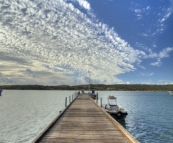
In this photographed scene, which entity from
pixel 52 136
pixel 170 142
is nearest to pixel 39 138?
pixel 52 136

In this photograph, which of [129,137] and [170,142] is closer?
[129,137]

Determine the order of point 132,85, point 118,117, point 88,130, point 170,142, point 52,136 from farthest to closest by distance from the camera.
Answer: point 132,85
point 118,117
point 170,142
point 88,130
point 52,136

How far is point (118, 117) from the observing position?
18859 millimetres

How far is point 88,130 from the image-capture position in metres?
8.38

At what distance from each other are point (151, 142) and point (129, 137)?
263 inches

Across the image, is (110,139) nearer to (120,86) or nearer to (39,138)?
(39,138)

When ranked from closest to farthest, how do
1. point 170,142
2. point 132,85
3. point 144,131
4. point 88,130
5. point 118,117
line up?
point 88,130 → point 170,142 → point 144,131 → point 118,117 → point 132,85

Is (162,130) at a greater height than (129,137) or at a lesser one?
lesser

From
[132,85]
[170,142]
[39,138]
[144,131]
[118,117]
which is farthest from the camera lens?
[132,85]

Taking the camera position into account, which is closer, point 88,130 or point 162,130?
point 88,130

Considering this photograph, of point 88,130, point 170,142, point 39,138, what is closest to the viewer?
point 39,138

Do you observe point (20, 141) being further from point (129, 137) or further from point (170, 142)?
point (170, 142)

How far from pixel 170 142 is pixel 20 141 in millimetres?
11264

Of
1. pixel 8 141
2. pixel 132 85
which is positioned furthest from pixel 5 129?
pixel 132 85
